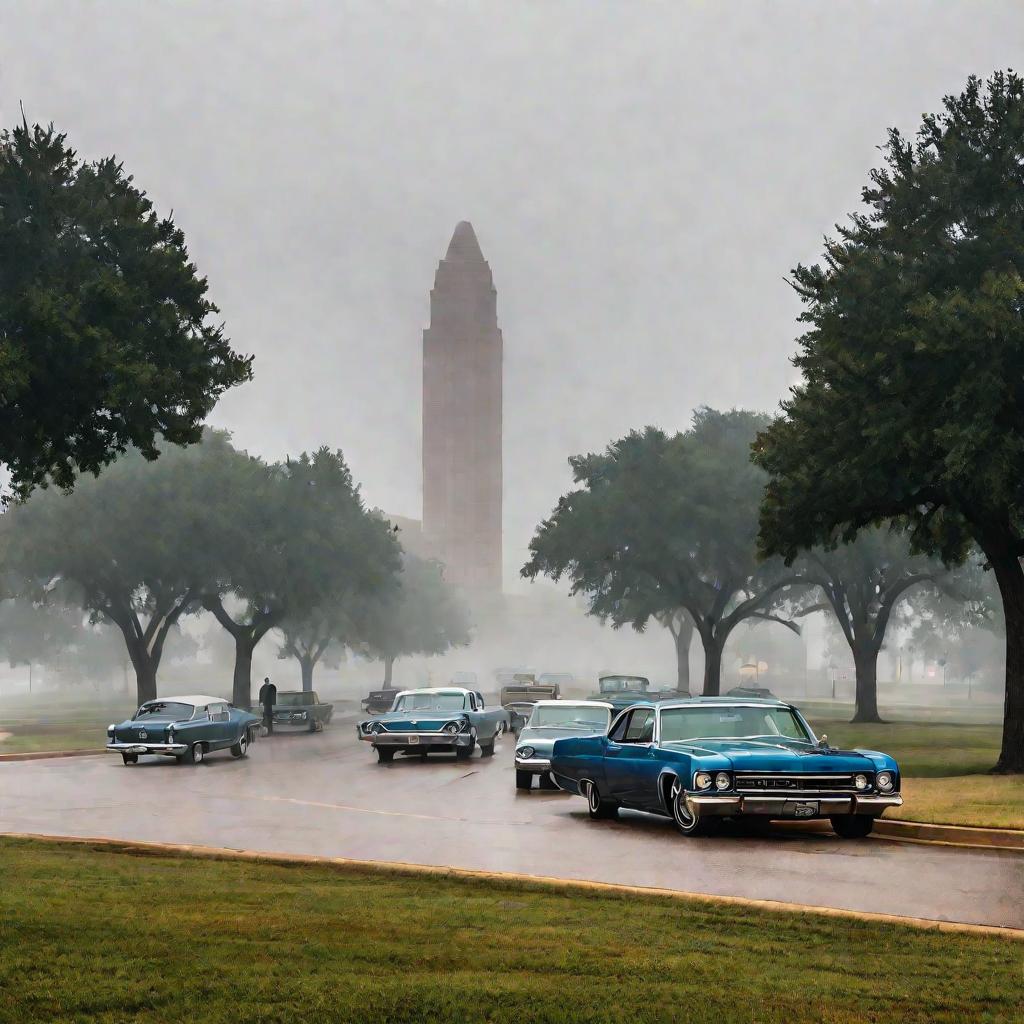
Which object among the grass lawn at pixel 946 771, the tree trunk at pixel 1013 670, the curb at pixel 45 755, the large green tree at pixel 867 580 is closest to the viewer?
the grass lawn at pixel 946 771

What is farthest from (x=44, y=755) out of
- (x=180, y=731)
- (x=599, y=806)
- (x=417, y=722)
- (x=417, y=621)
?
(x=417, y=621)

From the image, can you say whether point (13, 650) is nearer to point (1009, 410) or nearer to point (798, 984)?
point (1009, 410)

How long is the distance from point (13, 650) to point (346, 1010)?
115110 millimetres

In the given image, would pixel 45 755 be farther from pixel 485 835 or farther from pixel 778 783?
pixel 778 783

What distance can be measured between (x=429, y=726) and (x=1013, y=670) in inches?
439

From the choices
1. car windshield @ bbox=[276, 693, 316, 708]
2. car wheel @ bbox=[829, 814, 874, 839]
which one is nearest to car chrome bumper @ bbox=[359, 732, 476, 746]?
car wheel @ bbox=[829, 814, 874, 839]

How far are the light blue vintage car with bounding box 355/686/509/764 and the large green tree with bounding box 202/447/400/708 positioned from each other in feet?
95.5

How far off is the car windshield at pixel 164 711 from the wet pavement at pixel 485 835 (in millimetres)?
3176

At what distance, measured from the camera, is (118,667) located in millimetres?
148500

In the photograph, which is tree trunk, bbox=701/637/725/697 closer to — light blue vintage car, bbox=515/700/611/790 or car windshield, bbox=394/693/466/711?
car windshield, bbox=394/693/466/711

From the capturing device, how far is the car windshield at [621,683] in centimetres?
5006

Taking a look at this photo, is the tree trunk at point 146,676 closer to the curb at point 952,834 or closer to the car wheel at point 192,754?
the car wheel at point 192,754

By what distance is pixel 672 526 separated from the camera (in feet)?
195

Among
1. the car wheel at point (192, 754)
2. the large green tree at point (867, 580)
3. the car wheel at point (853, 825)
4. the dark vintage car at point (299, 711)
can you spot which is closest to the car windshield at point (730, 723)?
the car wheel at point (853, 825)
